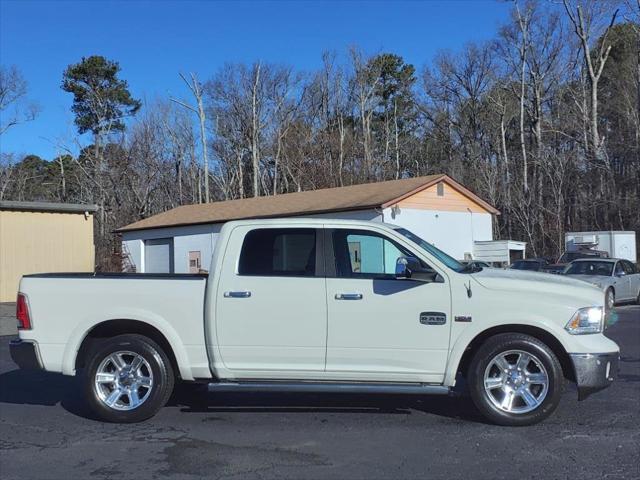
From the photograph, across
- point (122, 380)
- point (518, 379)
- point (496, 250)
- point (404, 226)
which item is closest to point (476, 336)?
point (518, 379)

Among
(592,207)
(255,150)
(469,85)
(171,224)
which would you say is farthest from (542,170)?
(171,224)

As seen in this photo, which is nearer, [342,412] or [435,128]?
[342,412]

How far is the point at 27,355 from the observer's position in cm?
680

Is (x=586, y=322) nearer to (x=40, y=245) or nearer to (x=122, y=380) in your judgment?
(x=122, y=380)

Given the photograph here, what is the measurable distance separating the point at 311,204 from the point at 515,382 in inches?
1032

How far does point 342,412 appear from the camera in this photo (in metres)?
7.08

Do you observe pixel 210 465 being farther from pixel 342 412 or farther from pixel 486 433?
pixel 486 433

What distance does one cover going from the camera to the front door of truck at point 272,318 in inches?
256

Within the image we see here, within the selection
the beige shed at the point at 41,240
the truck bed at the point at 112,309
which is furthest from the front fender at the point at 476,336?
the beige shed at the point at 41,240

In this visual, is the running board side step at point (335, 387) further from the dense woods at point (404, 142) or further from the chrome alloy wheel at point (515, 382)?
the dense woods at point (404, 142)

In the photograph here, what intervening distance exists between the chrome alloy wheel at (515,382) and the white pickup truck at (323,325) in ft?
0.04

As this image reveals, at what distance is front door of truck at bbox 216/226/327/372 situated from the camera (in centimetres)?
650

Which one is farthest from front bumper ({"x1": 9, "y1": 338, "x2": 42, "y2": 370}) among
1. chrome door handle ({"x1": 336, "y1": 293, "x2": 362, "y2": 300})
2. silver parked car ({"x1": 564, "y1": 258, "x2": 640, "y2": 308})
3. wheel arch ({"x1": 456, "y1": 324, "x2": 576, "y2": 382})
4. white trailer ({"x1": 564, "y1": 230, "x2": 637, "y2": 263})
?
white trailer ({"x1": 564, "y1": 230, "x2": 637, "y2": 263})

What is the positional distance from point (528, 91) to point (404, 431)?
1966 inches
